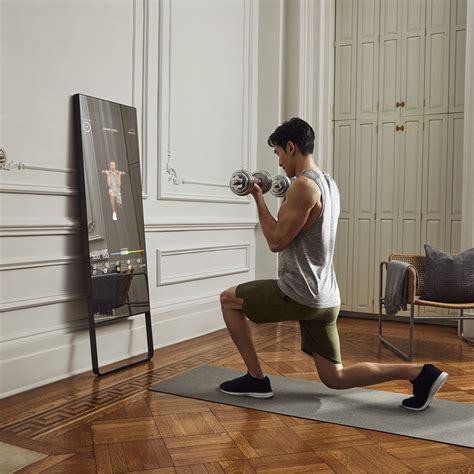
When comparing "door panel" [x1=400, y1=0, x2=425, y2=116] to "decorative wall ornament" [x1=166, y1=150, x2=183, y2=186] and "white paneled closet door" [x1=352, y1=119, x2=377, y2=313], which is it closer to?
"white paneled closet door" [x1=352, y1=119, x2=377, y2=313]

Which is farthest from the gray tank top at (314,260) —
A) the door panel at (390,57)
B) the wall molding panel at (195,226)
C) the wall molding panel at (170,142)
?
the door panel at (390,57)

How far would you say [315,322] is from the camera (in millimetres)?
3152

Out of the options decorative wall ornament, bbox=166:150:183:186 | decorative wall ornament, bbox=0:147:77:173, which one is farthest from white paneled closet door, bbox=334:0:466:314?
decorative wall ornament, bbox=0:147:77:173

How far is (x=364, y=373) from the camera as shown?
10.3 ft

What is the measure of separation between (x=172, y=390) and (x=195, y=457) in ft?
3.12

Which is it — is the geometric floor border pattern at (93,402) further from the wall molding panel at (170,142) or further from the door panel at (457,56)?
the door panel at (457,56)

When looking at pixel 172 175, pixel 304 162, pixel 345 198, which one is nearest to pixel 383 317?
pixel 345 198

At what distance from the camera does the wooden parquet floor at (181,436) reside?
8.12 ft

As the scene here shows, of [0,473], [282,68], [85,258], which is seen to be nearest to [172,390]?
[85,258]

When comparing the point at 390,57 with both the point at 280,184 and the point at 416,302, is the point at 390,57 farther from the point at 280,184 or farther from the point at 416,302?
the point at 280,184

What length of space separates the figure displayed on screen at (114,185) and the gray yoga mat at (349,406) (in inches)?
45.1

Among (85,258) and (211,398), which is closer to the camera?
(211,398)

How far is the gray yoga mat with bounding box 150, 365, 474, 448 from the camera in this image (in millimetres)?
2896

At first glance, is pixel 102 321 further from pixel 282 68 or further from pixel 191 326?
pixel 282 68
